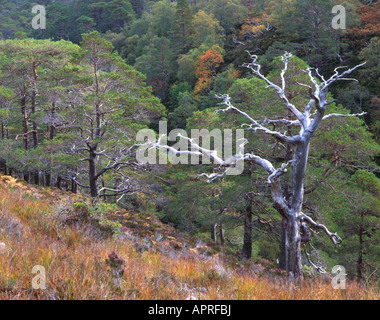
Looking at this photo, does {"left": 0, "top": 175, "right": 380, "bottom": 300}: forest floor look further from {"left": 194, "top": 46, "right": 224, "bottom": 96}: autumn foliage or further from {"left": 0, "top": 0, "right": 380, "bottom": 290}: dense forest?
{"left": 194, "top": 46, "right": 224, "bottom": 96}: autumn foliage

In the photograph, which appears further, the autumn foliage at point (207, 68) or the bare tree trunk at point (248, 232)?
the autumn foliage at point (207, 68)

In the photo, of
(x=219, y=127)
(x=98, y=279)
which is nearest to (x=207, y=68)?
(x=219, y=127)

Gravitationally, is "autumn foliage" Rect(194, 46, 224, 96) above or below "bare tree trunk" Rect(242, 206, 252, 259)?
above

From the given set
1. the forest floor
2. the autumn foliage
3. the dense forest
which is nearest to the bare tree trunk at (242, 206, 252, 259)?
the dense forest

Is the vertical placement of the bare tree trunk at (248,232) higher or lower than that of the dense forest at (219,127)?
lower

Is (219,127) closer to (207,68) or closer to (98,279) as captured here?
(98,279)

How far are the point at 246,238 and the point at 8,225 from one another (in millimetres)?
12836

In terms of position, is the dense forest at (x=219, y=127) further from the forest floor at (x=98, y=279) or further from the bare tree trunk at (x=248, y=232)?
the forest floor at (x=98, y=279)

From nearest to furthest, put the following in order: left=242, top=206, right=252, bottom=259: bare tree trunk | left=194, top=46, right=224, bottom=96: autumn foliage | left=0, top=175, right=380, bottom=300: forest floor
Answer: left=0, top=175, right=380, bottom=300: forest floor < left=242, top=206, right=252, bottom=259: bare tree trunk < left=194, top=46, right=224, bottom=96: autumn foliage

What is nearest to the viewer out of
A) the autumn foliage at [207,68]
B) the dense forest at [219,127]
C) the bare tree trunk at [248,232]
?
the dense forest at [219,127]

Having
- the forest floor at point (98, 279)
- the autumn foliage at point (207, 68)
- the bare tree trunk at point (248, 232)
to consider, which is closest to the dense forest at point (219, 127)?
the bare tree trunk at point (248, 232)
